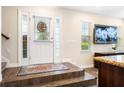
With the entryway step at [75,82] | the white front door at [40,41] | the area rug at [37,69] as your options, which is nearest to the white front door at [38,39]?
the white front door at [40,41]

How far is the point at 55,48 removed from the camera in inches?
188

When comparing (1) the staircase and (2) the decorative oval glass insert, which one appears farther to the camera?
(2) the decorative oval glass insert

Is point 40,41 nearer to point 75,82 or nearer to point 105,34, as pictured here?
point 75,82

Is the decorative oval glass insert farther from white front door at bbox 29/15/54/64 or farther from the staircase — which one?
the staircase

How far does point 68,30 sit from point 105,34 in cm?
189

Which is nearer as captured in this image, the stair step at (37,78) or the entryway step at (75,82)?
the stair step at (37,78)

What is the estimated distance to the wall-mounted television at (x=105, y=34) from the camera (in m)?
5.54

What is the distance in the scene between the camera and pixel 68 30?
495cm

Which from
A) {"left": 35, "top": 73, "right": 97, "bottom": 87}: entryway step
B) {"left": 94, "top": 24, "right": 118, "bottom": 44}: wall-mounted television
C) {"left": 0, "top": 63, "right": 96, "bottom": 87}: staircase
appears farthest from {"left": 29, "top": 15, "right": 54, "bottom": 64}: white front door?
{"left": 94, "top": 24, "right": 118, "bottom": 44}: wall-mounted television

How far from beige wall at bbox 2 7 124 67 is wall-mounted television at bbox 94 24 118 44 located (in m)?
0.20

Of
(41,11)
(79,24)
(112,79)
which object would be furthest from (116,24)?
(112,79)

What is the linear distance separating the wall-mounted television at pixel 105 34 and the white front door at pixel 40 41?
2.08 metres

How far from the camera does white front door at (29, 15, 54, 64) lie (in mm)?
4391

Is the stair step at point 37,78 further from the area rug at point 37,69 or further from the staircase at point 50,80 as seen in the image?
the area rug at point 37,69
